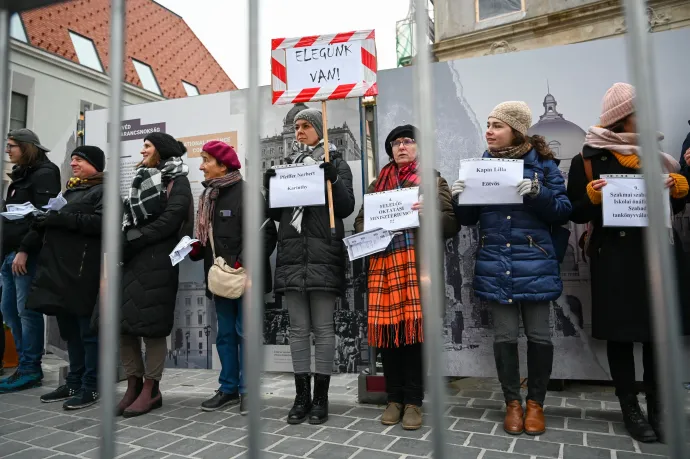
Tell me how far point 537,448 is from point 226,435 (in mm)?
1672

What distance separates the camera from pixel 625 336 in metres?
2.48

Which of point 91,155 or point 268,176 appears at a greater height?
point 91,155

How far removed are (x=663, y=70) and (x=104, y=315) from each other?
141 inches

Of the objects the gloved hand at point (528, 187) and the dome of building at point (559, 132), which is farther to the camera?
the dome of building at point (559, 132)

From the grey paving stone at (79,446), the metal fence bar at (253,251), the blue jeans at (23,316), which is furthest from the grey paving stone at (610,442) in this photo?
the blue jeans at (23,316)

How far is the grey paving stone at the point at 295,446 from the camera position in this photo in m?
2.39

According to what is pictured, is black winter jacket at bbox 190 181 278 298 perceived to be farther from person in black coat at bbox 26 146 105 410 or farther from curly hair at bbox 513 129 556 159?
curly hair at bbox 513 129 556 159

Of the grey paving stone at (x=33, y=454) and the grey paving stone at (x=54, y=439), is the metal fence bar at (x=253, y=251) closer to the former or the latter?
the grey paving stone at (x=33, y=454)

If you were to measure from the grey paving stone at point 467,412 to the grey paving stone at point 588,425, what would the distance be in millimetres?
520

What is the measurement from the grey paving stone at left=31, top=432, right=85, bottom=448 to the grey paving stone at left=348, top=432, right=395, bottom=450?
161 centimetres

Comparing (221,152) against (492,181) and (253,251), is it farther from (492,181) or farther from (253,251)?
(253,251)

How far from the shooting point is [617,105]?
2617 mm

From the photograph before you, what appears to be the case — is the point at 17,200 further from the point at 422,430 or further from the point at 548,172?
the point at 548,172

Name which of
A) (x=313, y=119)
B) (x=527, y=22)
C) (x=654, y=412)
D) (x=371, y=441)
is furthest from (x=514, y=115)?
(x=527, y=22)
